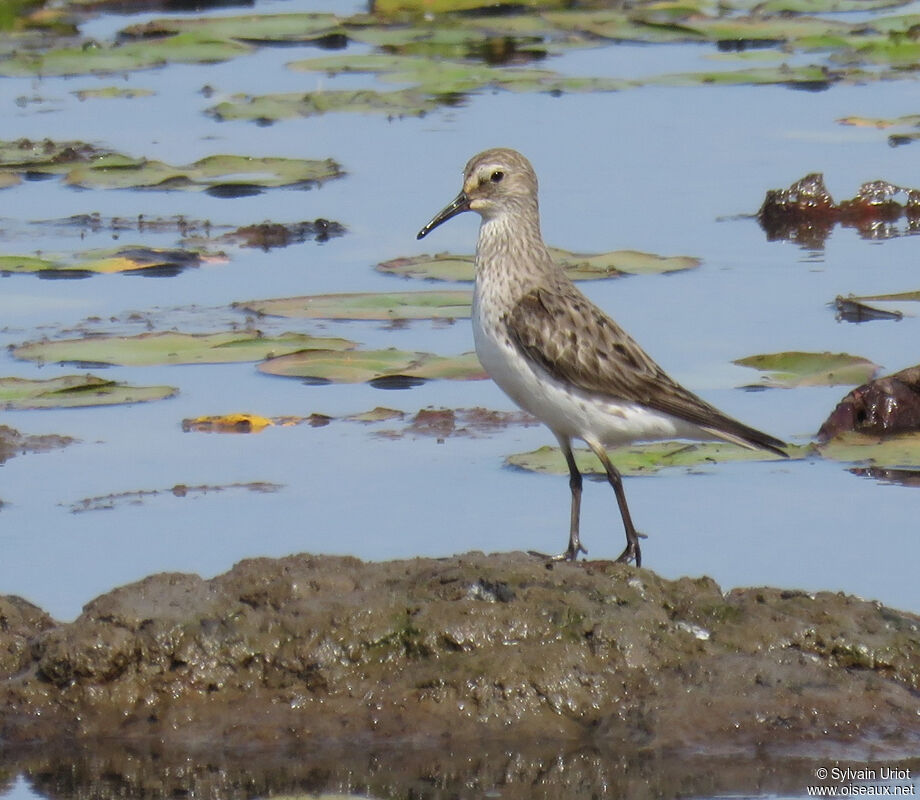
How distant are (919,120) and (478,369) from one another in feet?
20.6

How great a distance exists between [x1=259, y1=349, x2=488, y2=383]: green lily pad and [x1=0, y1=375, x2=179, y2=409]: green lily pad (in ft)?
1.79

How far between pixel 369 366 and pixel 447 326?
3.39 feet

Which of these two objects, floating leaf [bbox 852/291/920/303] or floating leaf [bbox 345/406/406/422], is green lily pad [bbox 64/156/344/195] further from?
floating leaf [bbox 852/291/920/303]

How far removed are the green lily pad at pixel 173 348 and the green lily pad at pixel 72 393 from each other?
0.84ft

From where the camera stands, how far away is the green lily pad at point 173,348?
9.30 meters

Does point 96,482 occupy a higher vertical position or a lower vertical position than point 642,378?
lower

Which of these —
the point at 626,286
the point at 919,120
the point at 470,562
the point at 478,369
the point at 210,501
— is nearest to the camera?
the point at 470,562

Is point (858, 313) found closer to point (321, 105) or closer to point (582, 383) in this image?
point (582, 383)

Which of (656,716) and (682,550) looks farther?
(682,550)

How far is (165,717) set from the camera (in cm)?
589

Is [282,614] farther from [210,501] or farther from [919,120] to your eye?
[919,120]

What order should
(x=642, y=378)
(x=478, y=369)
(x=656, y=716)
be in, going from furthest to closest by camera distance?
1. (x=478, y=369)
2. (x=642, y=378)
3. (x=656, y=716)

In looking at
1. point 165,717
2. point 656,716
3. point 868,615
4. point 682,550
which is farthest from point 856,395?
point 165,717

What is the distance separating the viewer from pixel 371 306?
984 centimetres
